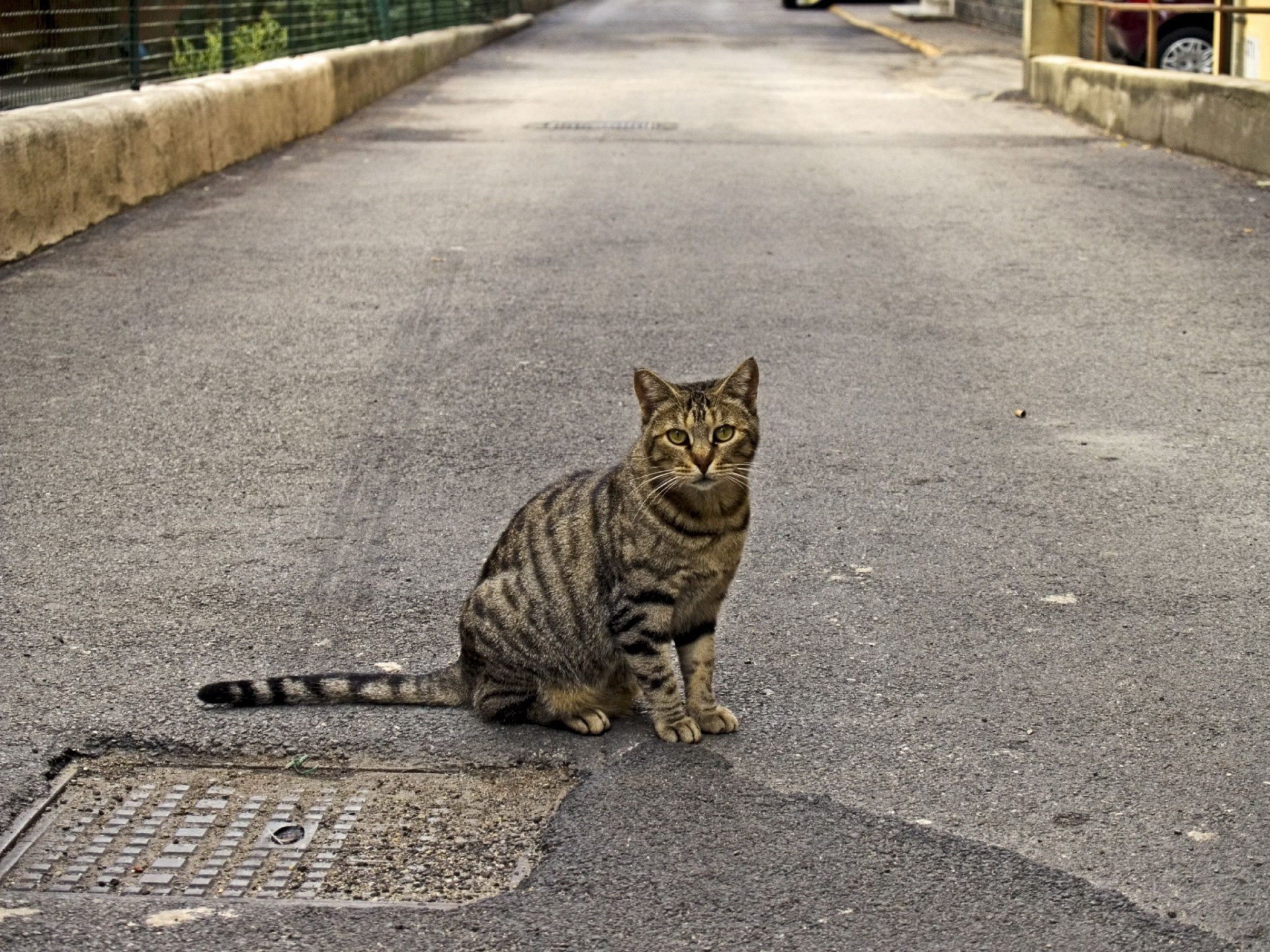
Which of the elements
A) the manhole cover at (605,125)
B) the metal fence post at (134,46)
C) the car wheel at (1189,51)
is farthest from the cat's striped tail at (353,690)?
the car wheel at (1189,51)

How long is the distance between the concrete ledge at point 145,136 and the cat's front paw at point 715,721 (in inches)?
271

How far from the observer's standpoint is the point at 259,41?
1683 centimetres

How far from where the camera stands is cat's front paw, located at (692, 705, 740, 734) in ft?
14.6

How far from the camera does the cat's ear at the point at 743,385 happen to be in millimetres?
4531

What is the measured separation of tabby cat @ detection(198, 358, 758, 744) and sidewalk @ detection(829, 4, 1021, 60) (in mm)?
23479

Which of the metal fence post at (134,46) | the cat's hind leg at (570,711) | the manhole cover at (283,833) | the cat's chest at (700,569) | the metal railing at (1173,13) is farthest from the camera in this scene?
the metal railing at (1173,13)

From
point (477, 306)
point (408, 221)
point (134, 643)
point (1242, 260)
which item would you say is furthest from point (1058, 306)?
point (134, 643)

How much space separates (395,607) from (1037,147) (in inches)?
457

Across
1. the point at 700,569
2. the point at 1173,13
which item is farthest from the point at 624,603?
the point at 1173,13

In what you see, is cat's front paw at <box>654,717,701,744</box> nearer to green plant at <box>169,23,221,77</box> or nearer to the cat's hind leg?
the cat's hind leg

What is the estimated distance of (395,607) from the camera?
5.31m

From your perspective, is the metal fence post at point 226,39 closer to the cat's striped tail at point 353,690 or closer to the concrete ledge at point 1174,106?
the concrete ledge at point 1174,106

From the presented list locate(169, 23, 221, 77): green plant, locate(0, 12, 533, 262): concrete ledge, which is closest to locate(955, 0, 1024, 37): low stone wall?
locate(0, 12, 533, 262): concrete ledge

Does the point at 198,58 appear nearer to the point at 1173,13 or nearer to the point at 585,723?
the point at 1173,13
